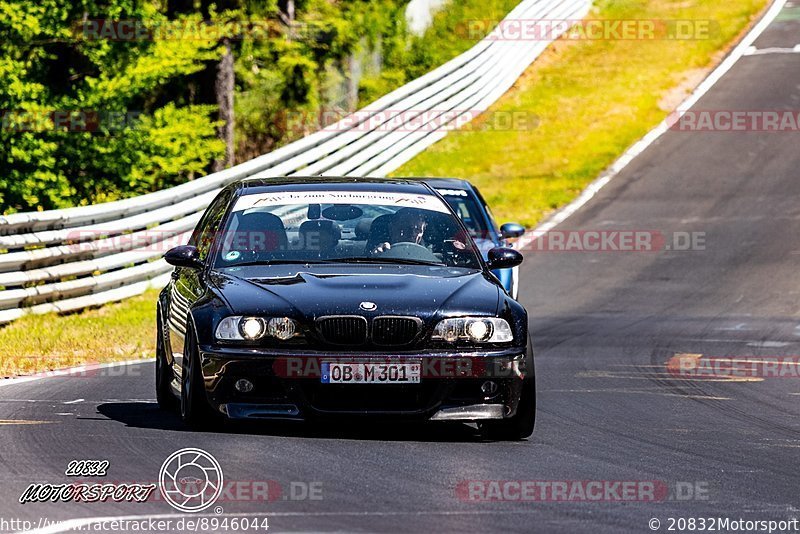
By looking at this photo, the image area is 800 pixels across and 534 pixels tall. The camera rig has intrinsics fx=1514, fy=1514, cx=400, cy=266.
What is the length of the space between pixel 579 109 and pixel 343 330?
25.2 metres

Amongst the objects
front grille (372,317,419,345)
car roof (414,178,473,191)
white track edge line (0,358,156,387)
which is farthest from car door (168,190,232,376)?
car roof (414,178,473,191)

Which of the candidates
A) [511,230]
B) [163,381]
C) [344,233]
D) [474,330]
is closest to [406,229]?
[344,233]

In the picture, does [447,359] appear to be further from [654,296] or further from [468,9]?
[468,9]

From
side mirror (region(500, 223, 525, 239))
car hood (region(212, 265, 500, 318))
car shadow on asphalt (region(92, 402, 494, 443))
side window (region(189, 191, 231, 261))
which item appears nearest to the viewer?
car hood (region(212, 265, 500, 318))

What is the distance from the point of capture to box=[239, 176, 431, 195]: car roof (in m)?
9.74

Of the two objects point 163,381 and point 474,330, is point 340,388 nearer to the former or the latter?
point 474,330

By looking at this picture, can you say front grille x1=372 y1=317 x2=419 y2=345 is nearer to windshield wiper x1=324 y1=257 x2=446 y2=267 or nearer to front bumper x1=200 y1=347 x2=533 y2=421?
front bumper x1=200 y1=347 x2=533 y2=421

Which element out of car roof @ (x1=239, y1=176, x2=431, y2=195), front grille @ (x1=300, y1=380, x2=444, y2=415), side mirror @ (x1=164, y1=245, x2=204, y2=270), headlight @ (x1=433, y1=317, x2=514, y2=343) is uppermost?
car roof @ (x1=239, y1=176, x2=431, y2=195)

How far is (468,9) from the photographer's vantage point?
40125 mm

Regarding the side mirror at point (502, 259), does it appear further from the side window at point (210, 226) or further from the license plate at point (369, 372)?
the side window at point (210, 226)

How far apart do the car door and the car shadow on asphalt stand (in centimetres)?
38

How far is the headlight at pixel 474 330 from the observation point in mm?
8109

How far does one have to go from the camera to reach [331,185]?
9.80 meters

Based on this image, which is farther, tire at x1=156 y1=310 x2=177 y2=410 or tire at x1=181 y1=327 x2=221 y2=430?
tire at x1=156 y1=310 x2=177 y2=410
